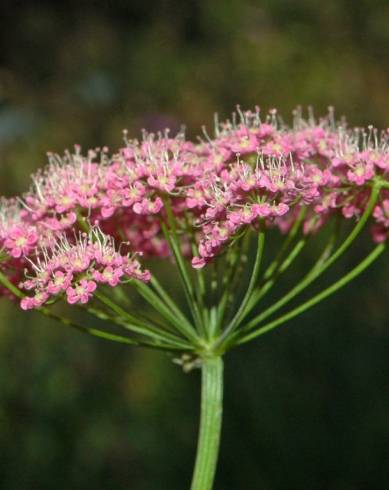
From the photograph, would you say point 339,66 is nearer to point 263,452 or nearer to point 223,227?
point 263,452

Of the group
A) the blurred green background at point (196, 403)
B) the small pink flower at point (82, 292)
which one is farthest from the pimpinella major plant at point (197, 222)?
the blurred green background at point (196, 403)

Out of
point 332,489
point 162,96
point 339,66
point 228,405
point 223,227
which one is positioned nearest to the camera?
point 223,227

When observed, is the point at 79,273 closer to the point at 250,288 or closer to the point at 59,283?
the point at 59,283

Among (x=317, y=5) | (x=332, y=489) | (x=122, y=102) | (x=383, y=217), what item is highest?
(x=317, y=5)

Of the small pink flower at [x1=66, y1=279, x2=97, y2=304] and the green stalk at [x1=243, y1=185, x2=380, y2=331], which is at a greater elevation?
the green stalk at [x1=243, y1=185, x2=380, y2=331]

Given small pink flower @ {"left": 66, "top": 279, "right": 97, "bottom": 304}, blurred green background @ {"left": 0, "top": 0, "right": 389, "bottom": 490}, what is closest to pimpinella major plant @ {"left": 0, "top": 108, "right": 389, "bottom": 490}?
small pink flower @ {"left": 66, "top": 279, "right": 97, "bottom": 304}

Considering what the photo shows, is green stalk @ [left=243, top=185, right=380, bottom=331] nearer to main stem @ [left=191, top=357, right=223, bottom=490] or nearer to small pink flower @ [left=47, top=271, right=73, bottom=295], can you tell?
main stem @ [left=191, top=357, right=223, bottom=490]

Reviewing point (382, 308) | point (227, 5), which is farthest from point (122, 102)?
point (382, 308)

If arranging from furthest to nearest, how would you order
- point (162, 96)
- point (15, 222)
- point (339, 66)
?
point (162, 96), point (339, 66), point (15, 222)
